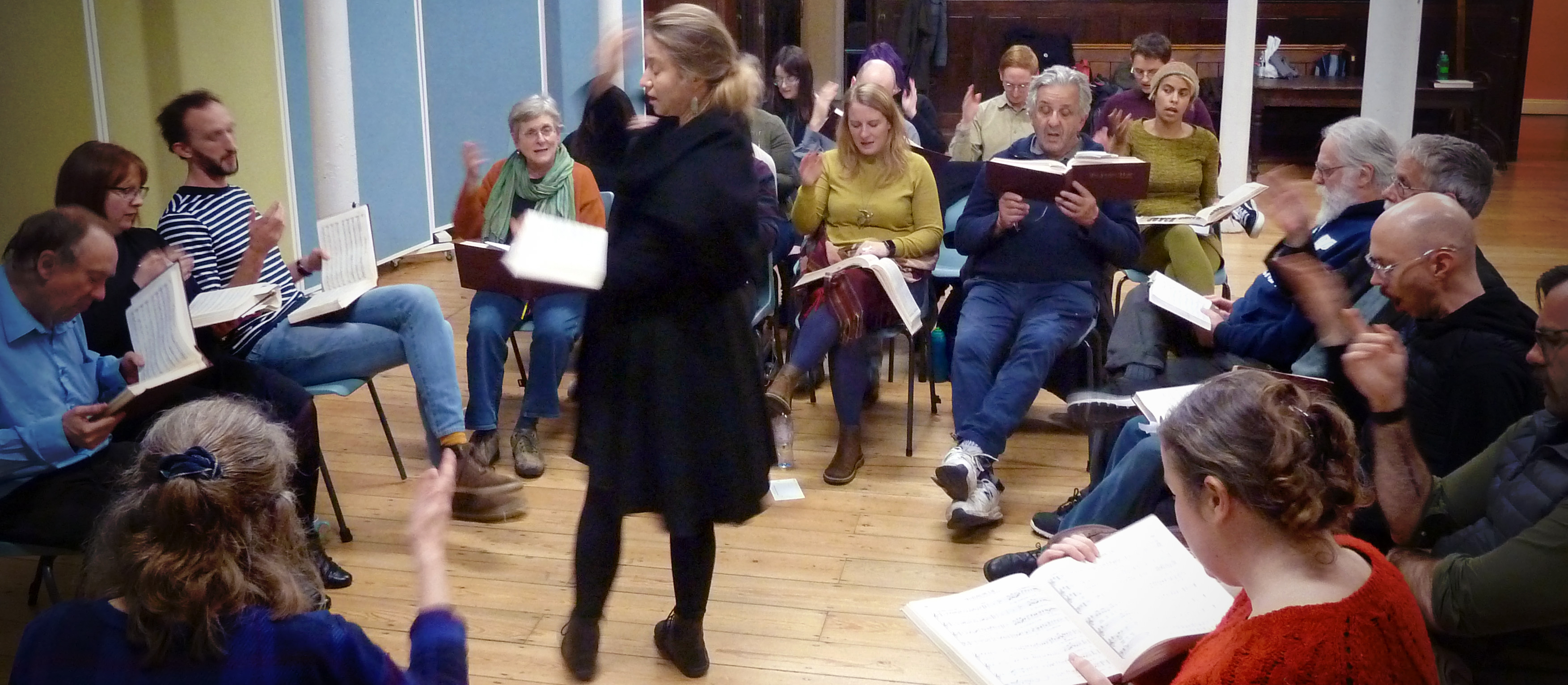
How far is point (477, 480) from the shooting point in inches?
143

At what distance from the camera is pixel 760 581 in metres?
3.23

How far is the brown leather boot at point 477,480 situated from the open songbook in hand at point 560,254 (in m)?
1.34

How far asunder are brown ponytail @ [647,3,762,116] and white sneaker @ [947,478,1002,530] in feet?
4.85

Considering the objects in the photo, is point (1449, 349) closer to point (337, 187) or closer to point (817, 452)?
point (817, 452)

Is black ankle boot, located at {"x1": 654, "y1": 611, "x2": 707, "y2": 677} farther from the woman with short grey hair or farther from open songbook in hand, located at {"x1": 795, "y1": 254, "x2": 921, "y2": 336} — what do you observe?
open songbook in hand, located at {"x1": 795, "y1": 254, "x2": 921, "y2": 336}

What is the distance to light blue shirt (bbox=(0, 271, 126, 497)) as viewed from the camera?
8.21 feet

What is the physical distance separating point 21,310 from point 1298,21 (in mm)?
10713

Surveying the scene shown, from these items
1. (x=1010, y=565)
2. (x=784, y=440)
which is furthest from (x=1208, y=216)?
(x=1010, y=565)

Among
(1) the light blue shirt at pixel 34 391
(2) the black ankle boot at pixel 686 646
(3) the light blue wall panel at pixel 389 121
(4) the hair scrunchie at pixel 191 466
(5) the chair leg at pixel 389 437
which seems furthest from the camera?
(3) the light blue wall panel at pixel 389 121

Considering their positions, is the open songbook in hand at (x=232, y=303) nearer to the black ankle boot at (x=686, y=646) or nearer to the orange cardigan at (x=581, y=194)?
the orange cardigan at (x=581, y=194)

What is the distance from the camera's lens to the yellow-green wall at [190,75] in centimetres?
474

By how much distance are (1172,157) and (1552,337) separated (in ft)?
9.15

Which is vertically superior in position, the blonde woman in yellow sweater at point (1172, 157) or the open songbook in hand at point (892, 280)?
the blonde woman in yellow sweater at point (1172, 157)

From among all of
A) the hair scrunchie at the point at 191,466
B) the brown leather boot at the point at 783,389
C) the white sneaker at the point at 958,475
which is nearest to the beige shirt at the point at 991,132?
the brown leather boot at the point at 783,389
